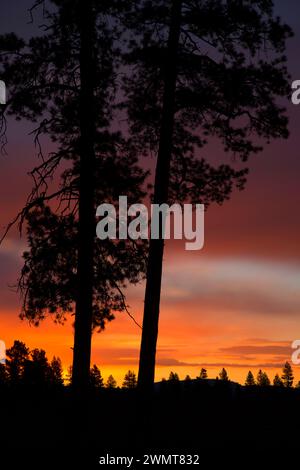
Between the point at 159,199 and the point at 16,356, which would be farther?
the point at 16,356

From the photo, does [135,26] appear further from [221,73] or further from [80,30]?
[221,73]

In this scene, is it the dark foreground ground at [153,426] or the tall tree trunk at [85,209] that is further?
the tall tree trunk at [85,209]

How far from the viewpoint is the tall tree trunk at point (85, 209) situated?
48.7 feet

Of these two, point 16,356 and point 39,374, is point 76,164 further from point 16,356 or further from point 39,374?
point 16,356

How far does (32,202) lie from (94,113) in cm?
274

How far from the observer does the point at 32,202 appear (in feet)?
52.8

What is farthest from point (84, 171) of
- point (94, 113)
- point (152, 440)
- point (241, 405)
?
point (241, 405)

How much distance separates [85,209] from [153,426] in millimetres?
6017

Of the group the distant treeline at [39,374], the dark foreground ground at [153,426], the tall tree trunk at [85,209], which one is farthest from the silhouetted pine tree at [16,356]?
the tall tree trunk at [85,209]

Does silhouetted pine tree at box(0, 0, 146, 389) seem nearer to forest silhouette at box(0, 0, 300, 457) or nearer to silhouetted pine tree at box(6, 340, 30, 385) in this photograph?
forest silhouette at box(0, 0, 300, 457)

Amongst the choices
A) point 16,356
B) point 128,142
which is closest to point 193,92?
point 128,142

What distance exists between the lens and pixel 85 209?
600 inches

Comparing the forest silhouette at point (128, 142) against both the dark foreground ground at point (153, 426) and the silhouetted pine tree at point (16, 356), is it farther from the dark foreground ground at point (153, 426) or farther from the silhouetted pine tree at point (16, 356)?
the silhouetted pine tree at point (16, 356)

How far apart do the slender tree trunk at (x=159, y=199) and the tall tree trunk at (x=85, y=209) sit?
1.34 m
